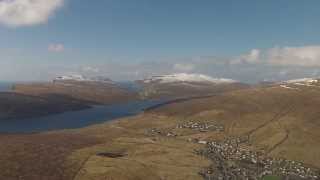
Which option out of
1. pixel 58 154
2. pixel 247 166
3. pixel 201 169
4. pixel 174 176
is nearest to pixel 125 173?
pixel 174 176

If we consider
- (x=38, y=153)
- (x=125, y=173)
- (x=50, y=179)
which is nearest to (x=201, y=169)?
(x=125, y=173)

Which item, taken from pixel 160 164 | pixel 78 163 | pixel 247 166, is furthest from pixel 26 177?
pixel 247 166

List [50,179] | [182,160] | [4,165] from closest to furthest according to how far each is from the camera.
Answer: [50,179]
[4,165]
[182,160]

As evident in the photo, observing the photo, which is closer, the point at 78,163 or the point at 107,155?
the point at 78,163

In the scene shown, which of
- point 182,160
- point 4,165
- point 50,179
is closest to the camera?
point 50,179

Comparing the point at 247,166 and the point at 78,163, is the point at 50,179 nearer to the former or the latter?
the point at 78,163

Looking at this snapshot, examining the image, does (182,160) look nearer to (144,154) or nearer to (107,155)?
(144,154)

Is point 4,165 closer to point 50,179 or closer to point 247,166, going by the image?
point 50,179

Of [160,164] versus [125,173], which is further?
[160,164]
